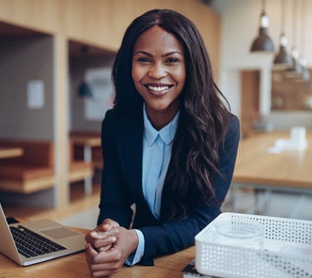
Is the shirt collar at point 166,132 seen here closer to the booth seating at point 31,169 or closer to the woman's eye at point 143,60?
the woman's eye at point 143,60

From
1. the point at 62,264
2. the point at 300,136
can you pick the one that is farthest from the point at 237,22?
the point at 62,264

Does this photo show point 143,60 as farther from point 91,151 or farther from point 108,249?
point 91,151

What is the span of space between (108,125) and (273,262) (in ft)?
2.62

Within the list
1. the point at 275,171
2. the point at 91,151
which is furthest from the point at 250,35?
the point at 275,171

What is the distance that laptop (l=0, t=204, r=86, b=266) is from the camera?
1.06m

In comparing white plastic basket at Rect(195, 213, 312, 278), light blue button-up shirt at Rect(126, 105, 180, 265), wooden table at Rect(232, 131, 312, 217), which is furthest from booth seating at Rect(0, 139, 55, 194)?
white plastic basket at Rect(195, 213, 312, 278)

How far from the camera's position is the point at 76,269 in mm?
1043

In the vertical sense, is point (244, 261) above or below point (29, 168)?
above

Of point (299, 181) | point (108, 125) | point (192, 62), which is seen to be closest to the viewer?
point (192, 62)

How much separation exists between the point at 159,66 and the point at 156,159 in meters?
0.31

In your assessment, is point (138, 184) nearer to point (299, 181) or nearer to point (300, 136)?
point (299, 181)

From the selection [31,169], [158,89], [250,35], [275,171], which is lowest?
[31,169]

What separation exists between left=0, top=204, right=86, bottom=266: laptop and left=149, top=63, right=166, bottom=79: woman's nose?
50cm

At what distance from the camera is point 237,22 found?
26.4ft
